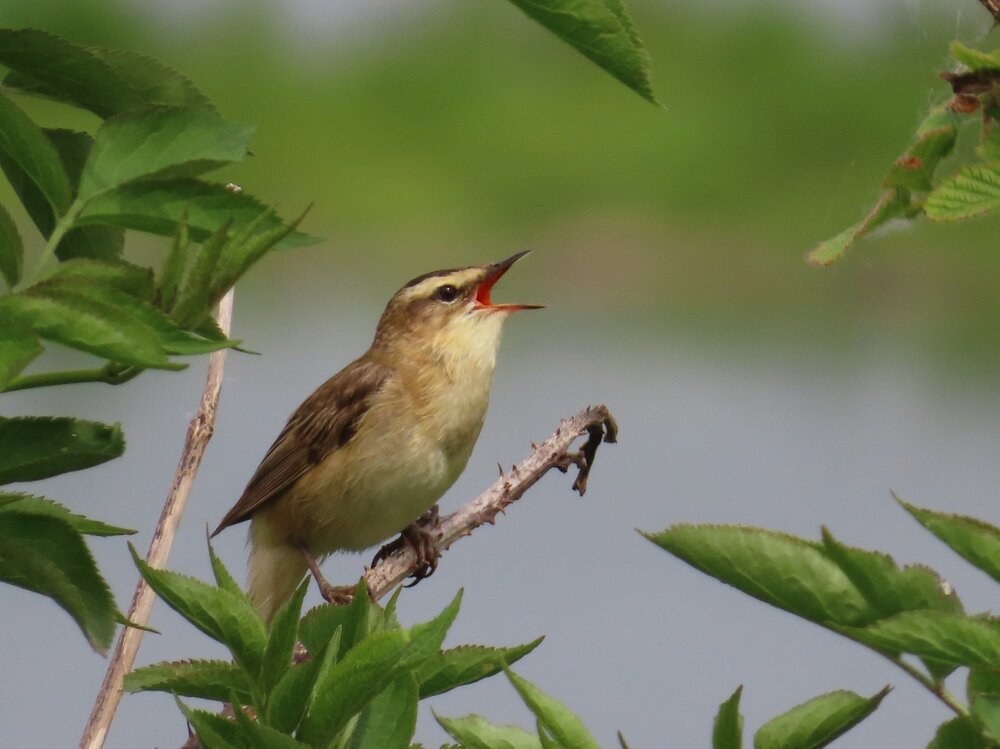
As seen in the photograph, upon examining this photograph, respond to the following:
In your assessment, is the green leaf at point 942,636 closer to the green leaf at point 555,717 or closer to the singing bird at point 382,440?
the green leaf at point 555,717

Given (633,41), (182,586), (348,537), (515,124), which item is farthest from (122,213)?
(515,124)

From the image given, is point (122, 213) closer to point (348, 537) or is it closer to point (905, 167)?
point (905, 167)

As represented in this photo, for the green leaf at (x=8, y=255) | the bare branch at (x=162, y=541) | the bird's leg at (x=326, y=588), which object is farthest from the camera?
the bird's leg at (x=326, y=588)

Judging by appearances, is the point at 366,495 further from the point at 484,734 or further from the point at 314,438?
the point at 484,734

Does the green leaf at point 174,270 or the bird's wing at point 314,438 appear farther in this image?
the bird's wing at point 314,438

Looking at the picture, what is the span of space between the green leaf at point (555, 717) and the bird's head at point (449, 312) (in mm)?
2456

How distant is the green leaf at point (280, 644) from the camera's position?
1.00 metres

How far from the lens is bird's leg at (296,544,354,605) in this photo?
290cm

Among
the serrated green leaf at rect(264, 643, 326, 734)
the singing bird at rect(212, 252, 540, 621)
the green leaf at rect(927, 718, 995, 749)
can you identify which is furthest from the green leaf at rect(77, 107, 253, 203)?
Answer: the singing bird at rect(212, 252, 540, 621)

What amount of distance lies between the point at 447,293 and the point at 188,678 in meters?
2.65

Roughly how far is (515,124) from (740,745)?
35.5 ft

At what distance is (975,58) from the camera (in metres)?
0.97

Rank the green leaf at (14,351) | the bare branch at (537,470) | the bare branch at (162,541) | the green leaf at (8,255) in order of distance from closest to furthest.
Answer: the green leaf at (14,351) < the green leaf at (8,255) < the bare branch at (162,541) < the bare branch at (537,470)

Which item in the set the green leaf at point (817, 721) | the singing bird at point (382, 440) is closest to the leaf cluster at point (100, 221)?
the green leaf at point (817, 721)
